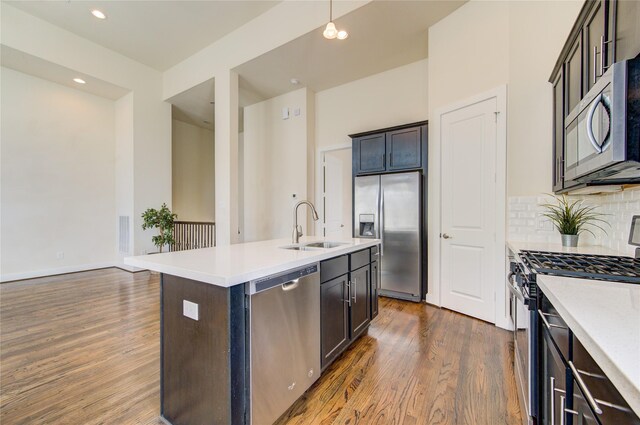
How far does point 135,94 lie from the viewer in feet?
17.4

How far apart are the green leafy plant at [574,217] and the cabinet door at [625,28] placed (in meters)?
1.44

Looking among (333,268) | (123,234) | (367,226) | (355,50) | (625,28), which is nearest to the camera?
(625,28)

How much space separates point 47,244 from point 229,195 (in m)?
3.59

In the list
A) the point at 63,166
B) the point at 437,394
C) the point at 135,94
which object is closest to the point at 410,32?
the point at 437,394

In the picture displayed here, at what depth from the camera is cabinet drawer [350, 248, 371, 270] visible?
2241 millimetres

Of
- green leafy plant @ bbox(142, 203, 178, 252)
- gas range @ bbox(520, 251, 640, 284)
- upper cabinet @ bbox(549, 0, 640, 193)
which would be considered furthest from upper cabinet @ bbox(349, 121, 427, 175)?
green leafy plant @ bbox(142, 203, 178, 252)

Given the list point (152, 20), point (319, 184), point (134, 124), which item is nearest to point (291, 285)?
point (319, 184)

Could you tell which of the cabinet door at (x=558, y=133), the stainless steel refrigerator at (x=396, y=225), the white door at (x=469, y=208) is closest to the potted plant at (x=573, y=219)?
the cabinet door at (x=558, y=133)

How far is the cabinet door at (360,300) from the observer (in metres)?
2.24

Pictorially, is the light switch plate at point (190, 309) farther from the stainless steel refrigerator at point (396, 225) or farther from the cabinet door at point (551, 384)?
the stainless steel refrigerator at point (396, 225)

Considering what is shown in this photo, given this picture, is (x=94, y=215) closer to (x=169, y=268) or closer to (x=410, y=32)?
(x=169, y=268)

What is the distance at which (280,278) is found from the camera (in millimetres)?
1437

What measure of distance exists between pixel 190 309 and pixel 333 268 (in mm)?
977

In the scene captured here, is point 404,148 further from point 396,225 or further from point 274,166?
point 274,166
